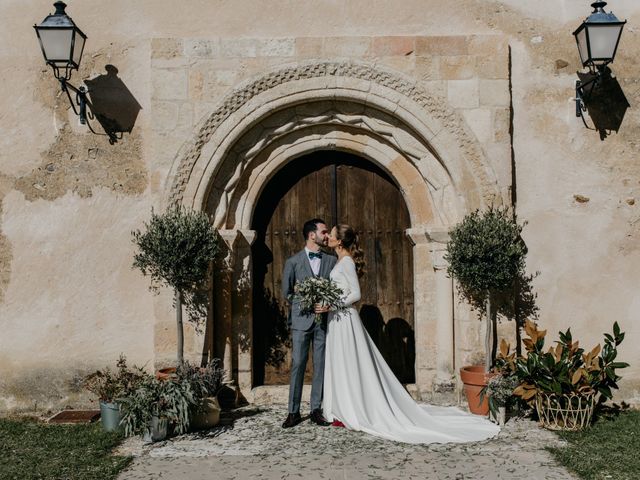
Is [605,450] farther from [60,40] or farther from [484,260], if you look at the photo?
[60,40]

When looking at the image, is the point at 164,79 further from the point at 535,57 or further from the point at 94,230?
the point at 535,57

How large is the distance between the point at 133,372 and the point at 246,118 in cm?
252

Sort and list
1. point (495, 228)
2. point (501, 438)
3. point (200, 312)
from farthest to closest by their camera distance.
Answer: point (200, 312) < point (495, 228) < point (501, 438)

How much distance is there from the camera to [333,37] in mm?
5820

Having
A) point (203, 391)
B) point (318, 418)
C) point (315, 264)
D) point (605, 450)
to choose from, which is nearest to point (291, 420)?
point (318, 418)

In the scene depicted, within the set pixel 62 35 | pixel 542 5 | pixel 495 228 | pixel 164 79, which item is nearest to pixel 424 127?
pixel 495 228

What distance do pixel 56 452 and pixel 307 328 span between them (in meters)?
2.10

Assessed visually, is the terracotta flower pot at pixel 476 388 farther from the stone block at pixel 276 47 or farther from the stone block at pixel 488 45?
the stone block at pixel 276 47

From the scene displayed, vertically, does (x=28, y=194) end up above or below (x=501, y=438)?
above

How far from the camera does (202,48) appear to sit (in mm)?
5812

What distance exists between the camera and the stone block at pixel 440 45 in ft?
18.9

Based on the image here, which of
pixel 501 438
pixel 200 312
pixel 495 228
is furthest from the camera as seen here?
pixel 200 312

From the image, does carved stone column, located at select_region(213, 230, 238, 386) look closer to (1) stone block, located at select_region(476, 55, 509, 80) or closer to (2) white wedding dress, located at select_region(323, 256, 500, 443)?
(2) white wedding dress, located at select_region(323, 256, 500, 443)

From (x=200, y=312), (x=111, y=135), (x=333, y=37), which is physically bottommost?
(x=200, y=312)
